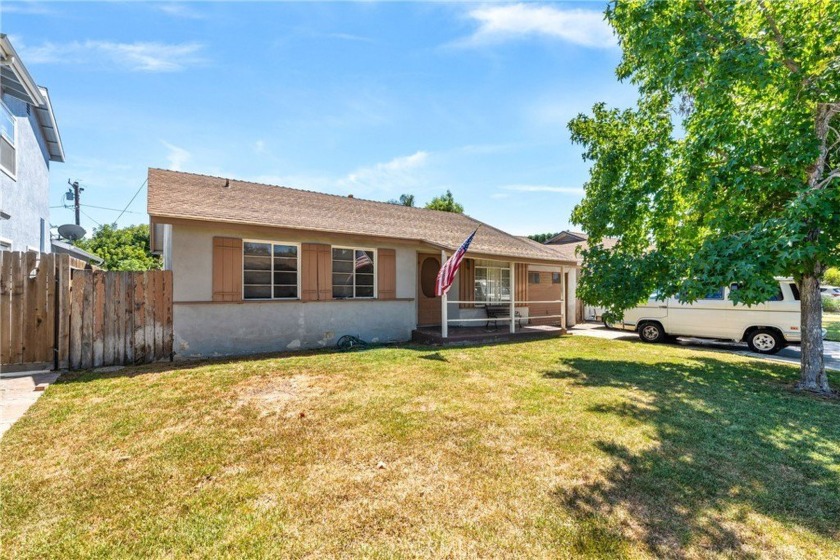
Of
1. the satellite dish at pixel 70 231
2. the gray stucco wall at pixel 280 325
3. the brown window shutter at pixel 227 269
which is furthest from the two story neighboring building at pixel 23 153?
the satellite dish at pixel 70 231

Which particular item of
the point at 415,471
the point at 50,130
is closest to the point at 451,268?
the point at 415,471

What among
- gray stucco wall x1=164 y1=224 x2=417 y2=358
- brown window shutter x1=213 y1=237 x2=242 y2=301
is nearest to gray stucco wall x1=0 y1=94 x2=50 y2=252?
gray stucco wall x1=164 y1=224 x2=417 y2=358

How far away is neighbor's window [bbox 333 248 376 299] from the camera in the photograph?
32.7 feet

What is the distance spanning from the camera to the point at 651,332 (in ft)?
39.2

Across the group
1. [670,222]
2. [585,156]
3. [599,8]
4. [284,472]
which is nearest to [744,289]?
[670,222]

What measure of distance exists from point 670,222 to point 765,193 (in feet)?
5.99

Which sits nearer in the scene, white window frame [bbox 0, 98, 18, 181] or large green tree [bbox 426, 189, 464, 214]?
white window frame [bbox 0, 98, 18, 181]

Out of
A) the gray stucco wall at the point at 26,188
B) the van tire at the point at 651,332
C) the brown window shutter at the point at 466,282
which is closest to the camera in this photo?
the gray stucco wall at the point at 26,188

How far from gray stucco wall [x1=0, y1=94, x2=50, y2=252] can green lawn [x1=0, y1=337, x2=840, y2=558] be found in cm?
637

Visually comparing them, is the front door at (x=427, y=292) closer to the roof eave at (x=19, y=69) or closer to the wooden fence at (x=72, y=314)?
the wooden fence at (x=72, y=314)

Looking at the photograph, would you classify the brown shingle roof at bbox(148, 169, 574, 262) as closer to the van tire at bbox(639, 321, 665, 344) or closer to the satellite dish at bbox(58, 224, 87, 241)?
the van tire at bbox(639, 321, 665, 344)

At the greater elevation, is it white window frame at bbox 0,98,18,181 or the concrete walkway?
white window frame at bbox 0,98,18,181

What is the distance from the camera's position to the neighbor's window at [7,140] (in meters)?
8.73

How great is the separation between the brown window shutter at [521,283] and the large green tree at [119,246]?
22.2m
